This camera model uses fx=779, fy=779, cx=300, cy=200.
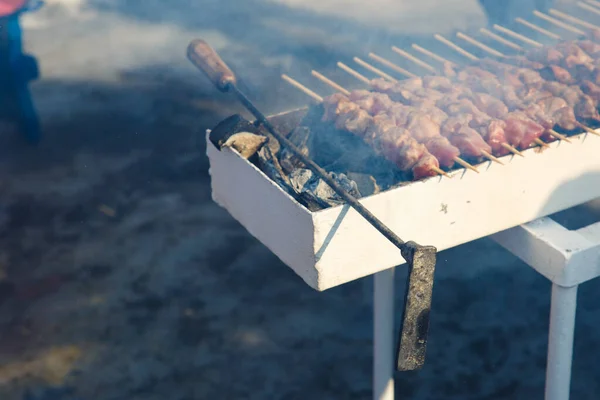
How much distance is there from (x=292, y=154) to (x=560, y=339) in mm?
A: 1329

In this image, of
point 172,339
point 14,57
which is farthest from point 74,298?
point 14,57

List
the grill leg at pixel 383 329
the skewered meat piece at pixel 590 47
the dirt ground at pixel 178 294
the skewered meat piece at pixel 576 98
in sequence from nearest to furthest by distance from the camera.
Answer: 1. the skewered meat piece at pixel 576 98
2. the grill leg at pixel 383 329
3. the skewered meat piece at pixel 590 47
4. the dirt ground at pixel 178 294

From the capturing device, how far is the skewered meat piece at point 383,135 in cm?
305

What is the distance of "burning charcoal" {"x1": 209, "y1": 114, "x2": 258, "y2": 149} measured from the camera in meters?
3.11

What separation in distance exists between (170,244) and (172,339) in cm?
107

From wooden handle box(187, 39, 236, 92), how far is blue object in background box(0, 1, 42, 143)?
13.5 feet

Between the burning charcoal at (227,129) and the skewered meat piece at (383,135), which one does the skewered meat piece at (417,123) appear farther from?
the burning charcoal at (227,129)

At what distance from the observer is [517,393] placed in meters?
4.44

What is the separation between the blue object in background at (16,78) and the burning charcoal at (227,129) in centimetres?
456

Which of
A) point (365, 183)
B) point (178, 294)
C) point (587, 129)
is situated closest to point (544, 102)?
point (587, 129)

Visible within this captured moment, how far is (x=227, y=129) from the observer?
3.12 metres

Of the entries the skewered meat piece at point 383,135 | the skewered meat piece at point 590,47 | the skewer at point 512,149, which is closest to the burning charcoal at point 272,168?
the skewered meat piece at point 383,135

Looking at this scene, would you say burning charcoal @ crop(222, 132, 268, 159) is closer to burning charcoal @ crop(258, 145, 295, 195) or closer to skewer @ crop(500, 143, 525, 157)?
burning charcoal @ crop(258, 145, 295, 195)

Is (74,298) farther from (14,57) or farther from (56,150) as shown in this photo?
(14,57)
